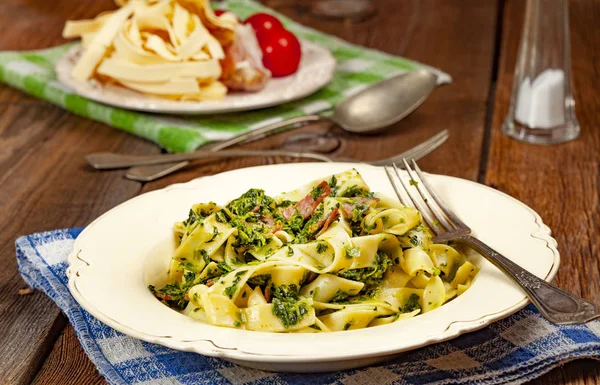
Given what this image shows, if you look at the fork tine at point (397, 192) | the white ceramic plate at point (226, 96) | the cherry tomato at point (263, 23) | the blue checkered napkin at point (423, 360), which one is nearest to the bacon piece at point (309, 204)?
the fork tine at point (397, 192)

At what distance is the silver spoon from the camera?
7.17 feet

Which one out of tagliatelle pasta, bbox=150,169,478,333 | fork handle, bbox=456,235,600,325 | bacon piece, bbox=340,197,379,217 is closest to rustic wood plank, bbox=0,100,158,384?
tagliatelle pasta, bbox=150,169,478,333

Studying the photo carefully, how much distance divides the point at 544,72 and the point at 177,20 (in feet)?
3.12

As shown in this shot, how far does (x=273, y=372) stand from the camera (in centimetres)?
120

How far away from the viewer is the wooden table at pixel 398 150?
1384 millimetres

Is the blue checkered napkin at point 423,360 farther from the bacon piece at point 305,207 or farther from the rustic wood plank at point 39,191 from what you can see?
the bacon piece at point 305,207

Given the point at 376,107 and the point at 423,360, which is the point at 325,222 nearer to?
the point at 423,360

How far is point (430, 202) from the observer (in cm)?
148

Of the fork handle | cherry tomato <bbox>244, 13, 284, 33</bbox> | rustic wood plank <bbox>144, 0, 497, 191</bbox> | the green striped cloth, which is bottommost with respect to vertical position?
rustic wood plank <bbox>144, 0, 497, 191</bbox>

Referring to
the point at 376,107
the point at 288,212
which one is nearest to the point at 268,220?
the point at 288,212

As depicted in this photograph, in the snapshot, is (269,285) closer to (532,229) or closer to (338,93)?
(532,229)

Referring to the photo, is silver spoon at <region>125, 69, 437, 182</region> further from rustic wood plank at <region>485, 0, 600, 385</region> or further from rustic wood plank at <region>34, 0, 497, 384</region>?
rustic wood plank at <region>485, 0, 600, 385</region>

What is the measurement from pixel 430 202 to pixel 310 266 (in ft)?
1.10

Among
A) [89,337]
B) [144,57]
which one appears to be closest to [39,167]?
[144,57]
